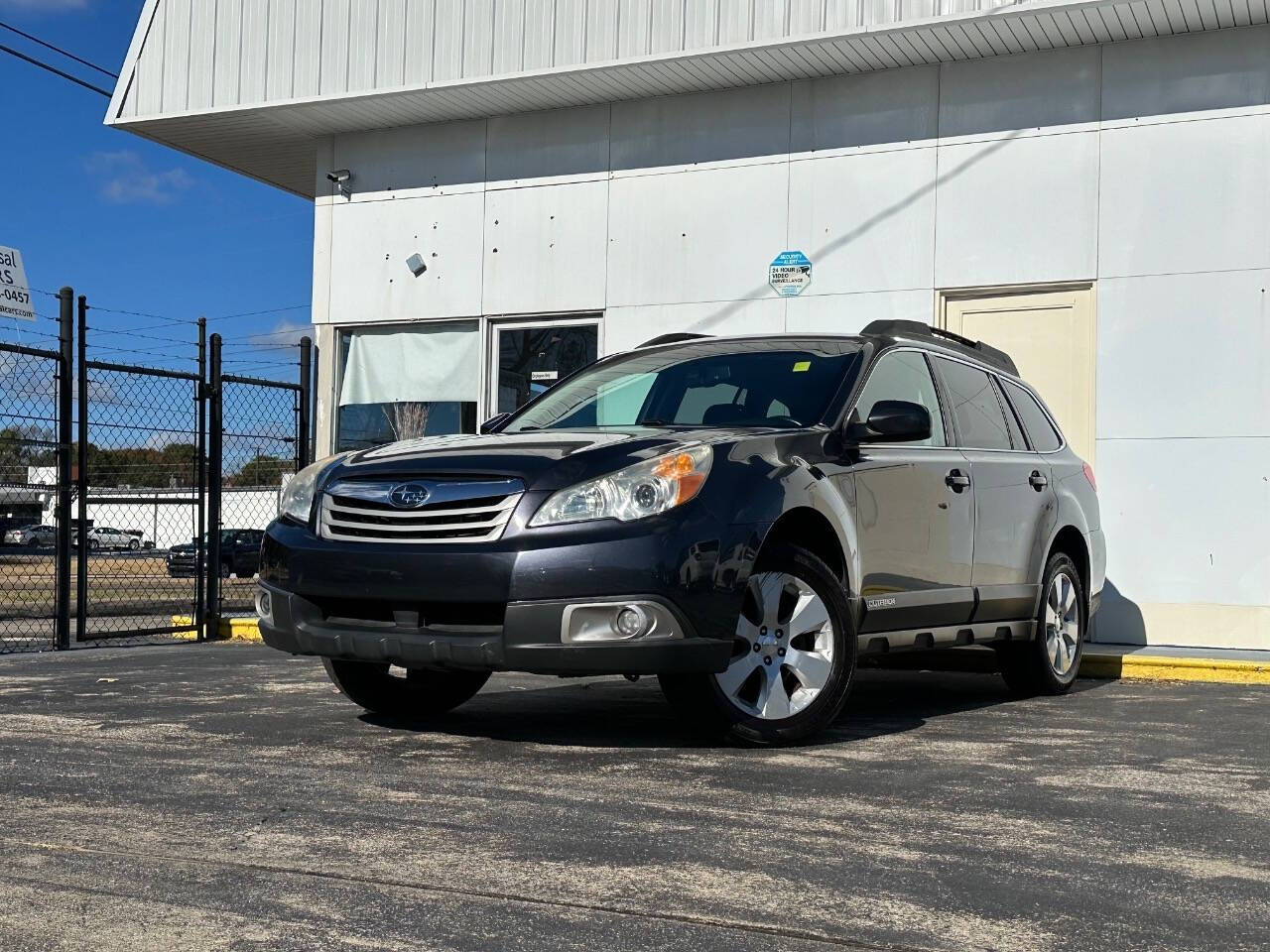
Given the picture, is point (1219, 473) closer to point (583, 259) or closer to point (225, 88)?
point (583, 259)

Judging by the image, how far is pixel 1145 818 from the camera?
4.62 m

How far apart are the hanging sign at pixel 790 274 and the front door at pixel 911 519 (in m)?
4.86

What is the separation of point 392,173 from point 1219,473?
24.9 feet

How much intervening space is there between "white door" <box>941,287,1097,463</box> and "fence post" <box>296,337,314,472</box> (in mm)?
5639

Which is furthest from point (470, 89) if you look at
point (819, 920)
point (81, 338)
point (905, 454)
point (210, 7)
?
point (819, 920)

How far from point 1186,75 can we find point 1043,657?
5204 millimetres

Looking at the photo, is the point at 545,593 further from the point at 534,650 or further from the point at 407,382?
the point at 407,382

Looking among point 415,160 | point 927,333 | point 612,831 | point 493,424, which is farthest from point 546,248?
point 612,831

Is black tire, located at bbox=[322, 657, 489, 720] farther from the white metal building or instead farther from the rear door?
the white metal building

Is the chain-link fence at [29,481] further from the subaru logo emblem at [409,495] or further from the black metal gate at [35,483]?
the subaru logo emblem at [409,495]

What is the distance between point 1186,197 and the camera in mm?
10922

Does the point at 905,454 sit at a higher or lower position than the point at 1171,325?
lower

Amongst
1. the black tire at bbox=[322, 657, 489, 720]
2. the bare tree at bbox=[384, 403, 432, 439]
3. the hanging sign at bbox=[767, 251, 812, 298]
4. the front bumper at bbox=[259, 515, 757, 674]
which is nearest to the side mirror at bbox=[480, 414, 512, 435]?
the black tire at bbox=[322, 657, 489, 720]

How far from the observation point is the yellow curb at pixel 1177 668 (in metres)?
9.30
